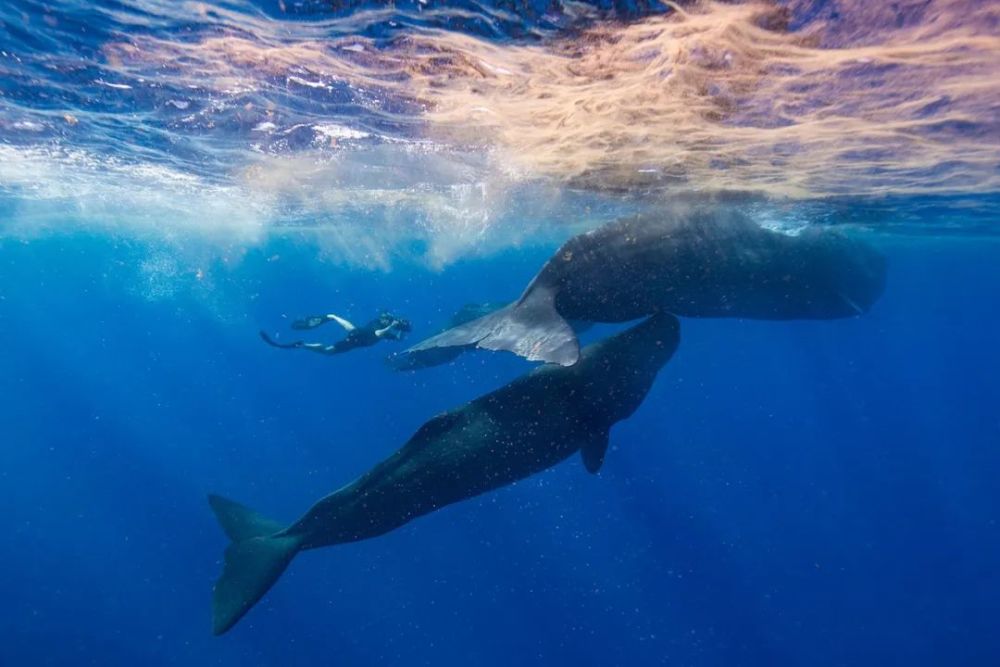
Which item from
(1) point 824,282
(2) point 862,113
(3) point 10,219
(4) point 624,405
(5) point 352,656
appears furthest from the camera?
(3) point 10,219

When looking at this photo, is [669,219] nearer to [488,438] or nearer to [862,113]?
[488,438]

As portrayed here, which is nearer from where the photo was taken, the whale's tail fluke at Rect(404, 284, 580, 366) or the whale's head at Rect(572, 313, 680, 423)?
the whale's tail fluke at Rect(404, 284, 580, 366)

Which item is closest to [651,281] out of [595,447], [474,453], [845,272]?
[595,447]

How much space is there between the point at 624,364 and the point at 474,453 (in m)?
Result: 2.26

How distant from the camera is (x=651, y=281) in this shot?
762 centimetres

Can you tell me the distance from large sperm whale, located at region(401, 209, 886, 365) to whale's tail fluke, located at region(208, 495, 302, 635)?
2.89 m

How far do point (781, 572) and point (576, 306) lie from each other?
32.4 metres

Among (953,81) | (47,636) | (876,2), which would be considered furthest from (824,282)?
(47,636)

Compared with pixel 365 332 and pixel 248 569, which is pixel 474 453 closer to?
pixel 248 569

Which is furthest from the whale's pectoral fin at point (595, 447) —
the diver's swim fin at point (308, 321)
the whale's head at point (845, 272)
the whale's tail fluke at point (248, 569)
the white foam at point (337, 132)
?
the white foam at point (337, 132)

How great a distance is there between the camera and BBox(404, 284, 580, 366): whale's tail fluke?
17.2 ft

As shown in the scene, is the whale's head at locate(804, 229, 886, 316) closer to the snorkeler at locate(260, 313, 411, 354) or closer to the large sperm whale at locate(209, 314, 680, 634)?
the large sperm whale at locate(209, 314, 680, 634)

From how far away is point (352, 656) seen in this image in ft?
81.9

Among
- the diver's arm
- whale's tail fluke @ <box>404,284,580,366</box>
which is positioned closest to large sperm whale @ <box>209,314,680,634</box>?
whale's tail fluke @ <box>404,284,580,366</box>
